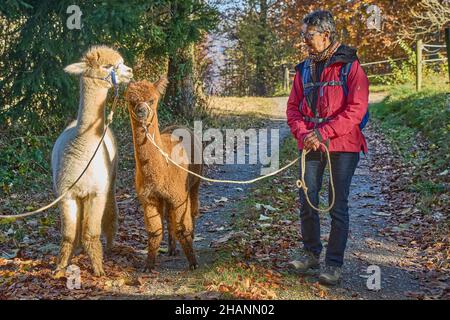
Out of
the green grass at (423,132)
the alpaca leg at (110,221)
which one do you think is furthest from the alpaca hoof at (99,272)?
the green grass at (423,132)

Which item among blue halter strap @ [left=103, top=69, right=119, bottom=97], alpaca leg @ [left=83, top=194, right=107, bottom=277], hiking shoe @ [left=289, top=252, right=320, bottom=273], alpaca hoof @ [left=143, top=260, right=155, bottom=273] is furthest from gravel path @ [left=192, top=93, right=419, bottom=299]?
blue halter strap @ [left=103, top=69, right=119, bottom=97]

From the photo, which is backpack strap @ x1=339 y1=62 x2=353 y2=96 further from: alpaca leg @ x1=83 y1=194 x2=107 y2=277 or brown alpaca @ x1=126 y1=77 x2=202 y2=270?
alpaca leg @ x1=83 y1=194 x2=107 y2=277

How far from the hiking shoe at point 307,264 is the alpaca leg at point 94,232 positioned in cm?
178

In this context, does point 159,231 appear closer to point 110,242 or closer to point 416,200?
point 110,242

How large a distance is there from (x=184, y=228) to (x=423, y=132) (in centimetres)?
779

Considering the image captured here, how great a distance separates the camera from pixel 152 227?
4996 millimetres

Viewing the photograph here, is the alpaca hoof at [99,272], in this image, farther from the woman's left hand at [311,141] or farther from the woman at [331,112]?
the woman's left hand at [311,141]

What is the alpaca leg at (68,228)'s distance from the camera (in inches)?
194

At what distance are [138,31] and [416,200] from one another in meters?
5.43

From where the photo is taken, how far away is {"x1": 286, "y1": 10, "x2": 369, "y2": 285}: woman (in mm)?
4430
